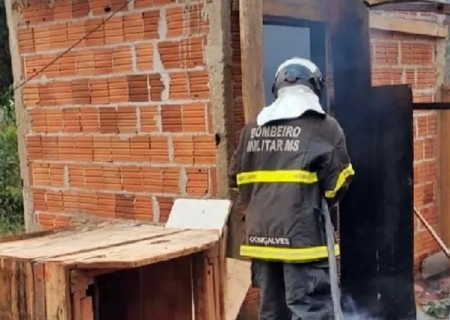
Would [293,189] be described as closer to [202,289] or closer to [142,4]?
[202,289]

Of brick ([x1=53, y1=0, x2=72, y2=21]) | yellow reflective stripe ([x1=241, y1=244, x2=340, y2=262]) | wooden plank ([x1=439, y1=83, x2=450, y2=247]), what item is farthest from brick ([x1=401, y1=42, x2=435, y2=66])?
yellow reflective stripe ([x1=241, y1=244, x2=340, y2=262])

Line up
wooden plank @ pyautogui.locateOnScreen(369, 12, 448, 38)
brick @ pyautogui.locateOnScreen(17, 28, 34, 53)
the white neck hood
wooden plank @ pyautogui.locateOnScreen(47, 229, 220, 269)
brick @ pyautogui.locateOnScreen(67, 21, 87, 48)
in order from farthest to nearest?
wooden plank @ pyautogui.locateOnScreen(369, 12, 448, 38)
brick @ pyautogui.locateOnScreen(17, 28, 34, 53)
brick @ pyautogui.locateOnScreen(67, 21, 87, 48)
the white neck hood
wooden plank @ pyautogui.locateOnScreen(47, 229, 220, 269)

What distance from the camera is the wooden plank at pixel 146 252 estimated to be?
3.60m

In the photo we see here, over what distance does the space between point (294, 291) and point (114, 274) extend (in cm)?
129

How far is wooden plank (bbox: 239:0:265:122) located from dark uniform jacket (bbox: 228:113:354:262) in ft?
1.13

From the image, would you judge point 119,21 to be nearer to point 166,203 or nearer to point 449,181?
point 166,203

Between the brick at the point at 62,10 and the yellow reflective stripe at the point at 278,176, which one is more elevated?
the brick at the point at 62,10

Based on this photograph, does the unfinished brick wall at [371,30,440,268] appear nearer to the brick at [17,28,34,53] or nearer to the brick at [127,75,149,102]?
the brick at [127,75,149,102]

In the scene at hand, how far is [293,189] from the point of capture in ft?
13.0

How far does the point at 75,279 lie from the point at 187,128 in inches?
62.3

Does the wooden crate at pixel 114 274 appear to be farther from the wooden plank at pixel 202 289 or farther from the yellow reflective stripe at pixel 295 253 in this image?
the yellow reflective stripe at pixel 295 253

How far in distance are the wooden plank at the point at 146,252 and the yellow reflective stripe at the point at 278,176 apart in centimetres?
42

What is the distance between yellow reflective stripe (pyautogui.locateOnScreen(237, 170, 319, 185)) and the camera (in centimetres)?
395

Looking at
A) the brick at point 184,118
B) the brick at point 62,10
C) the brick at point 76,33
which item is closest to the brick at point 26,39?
the brick at point 62,10
